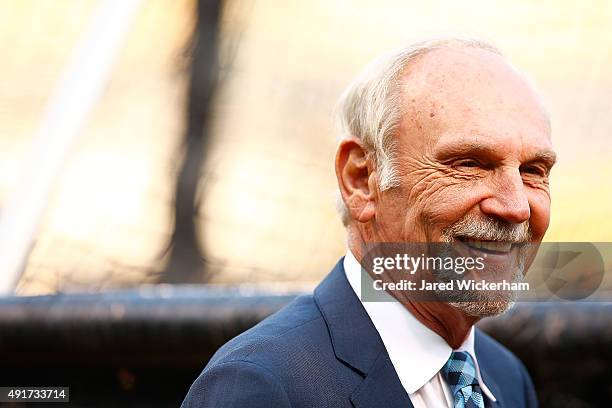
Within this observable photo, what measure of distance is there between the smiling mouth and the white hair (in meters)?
0.16

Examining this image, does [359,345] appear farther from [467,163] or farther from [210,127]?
[210,127]

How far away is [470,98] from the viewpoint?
1459 mm

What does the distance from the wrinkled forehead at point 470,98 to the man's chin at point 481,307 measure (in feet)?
0.88

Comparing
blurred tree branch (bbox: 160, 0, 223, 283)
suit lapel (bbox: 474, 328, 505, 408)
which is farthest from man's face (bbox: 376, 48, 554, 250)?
blurred tree branch (bbox: 160, 0, 223, 283)

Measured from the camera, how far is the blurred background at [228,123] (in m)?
4.23

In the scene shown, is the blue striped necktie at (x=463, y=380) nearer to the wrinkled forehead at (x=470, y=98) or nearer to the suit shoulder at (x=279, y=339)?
the suit shoulder at (x=279, y=339)

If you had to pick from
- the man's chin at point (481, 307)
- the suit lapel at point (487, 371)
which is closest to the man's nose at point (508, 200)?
the man's chin at point (481, 307)

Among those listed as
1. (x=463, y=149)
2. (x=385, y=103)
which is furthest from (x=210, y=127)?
(x=463, y=149)

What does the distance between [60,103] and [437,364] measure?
2.68 m

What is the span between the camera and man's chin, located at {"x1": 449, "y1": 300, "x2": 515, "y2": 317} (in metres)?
1.48

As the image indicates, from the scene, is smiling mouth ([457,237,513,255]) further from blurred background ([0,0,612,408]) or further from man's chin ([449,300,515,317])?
blurred background ([0,0,612,408])

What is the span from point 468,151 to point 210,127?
138 inches

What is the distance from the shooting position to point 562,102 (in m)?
4.78

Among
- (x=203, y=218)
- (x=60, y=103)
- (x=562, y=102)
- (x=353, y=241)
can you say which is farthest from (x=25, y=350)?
(x=562, y=102)
